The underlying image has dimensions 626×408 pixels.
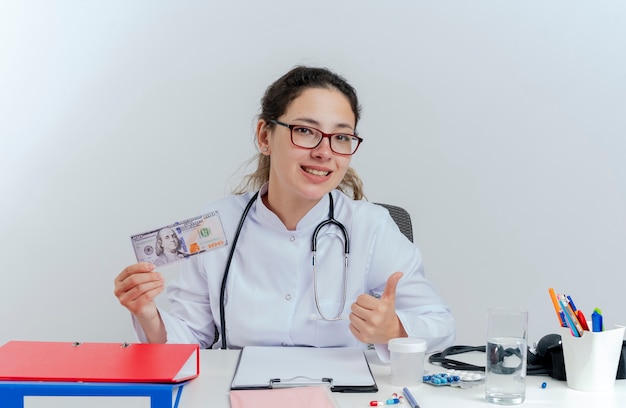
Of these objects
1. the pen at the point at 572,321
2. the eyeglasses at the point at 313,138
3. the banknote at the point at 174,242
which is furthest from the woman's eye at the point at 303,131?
the pen at the point at 572,321

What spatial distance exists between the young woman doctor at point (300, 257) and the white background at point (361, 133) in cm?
98

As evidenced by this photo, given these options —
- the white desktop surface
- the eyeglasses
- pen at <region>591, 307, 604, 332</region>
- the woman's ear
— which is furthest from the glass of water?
the woman's ear

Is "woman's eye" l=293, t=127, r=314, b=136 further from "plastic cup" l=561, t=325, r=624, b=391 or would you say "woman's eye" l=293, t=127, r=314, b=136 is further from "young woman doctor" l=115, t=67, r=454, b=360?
"plastic cup" l=561, t=325, r=624, b=391

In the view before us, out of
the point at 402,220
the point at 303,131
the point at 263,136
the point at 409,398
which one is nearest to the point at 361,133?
the point at 402,220

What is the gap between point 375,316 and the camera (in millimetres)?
1493

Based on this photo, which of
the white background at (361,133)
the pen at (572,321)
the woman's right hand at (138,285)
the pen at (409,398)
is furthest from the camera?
the white background at (361,133)

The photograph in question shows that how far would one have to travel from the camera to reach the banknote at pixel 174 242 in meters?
1.50

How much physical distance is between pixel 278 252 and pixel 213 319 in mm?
241

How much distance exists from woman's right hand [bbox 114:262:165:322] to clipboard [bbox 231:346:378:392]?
227 mm

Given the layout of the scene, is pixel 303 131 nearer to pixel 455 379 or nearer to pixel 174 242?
pixel 174 242

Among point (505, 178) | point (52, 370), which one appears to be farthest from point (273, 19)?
point (52, 370)

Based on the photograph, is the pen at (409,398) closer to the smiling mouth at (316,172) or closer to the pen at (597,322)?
the pen at (597,322)

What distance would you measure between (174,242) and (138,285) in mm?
114

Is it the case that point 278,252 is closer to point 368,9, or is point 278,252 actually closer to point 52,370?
point 52,370
